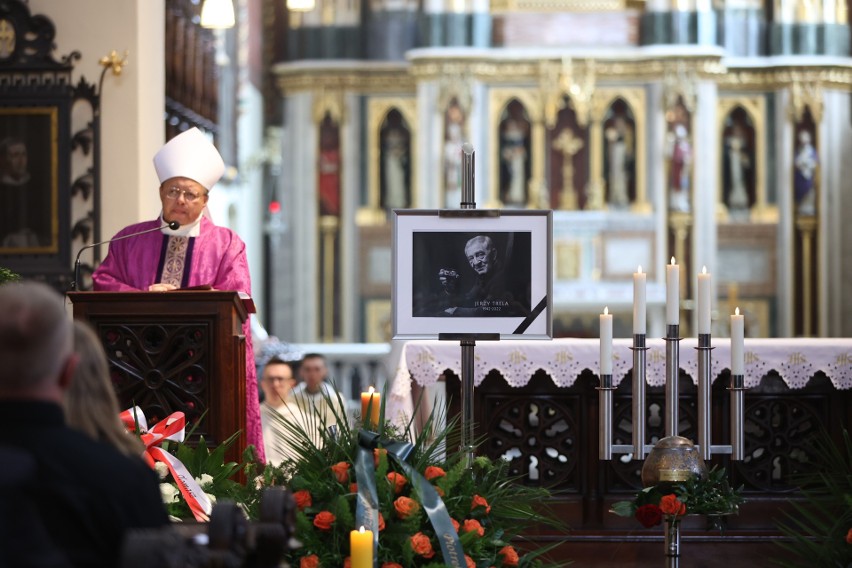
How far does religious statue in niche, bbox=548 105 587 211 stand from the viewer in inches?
723

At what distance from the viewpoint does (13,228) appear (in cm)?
888

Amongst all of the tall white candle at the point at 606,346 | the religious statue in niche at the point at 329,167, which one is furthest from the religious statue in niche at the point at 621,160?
the tall white candle at the point at 606,346

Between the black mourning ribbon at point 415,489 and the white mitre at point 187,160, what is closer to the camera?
the black mourning ribbon at point 415,489

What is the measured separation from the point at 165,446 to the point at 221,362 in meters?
0.54

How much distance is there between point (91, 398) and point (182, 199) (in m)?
3.60

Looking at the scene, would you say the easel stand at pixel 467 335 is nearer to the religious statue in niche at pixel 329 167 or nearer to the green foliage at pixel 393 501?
the green foliage at pixel 393 501

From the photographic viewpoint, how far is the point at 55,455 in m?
2.62

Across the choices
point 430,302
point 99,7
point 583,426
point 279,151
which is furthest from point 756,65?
point 430,302

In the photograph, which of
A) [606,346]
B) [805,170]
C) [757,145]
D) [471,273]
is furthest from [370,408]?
[757,145]

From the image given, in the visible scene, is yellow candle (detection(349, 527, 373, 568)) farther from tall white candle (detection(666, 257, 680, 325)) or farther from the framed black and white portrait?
tall white candle (detection(666, 257, 680, 325))

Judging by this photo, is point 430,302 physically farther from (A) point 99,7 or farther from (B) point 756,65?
(B) point 756,65

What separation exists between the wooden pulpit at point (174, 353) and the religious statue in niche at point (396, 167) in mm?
12954

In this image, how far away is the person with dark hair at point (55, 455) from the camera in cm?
260

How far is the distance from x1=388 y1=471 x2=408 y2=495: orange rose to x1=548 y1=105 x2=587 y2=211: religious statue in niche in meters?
13.9
